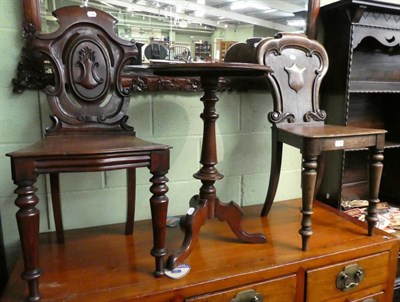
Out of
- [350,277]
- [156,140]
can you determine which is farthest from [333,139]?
[156,140]

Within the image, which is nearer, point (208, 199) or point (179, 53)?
point (208, 199)

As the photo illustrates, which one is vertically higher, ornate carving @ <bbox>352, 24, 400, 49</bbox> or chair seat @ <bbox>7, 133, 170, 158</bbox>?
ornate carving @ <bbox>352, 24, 400, 49</bbox>

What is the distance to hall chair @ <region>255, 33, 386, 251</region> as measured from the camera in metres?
1.35

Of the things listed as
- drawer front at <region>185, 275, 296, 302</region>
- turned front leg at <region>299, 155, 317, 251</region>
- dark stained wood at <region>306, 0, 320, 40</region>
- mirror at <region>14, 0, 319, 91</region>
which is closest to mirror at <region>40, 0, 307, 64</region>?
mirror at <region>14, 0, 319, 91</region>

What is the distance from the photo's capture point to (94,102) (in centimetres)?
136

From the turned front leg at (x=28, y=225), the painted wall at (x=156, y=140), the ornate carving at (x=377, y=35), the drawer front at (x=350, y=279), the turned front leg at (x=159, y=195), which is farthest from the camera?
the ornate carving at (x=377, y=35)

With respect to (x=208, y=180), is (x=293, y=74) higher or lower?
higher

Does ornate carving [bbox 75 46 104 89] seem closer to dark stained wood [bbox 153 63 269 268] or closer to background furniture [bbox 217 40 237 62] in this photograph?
dark stained wood [bbox 153 63 269 268]

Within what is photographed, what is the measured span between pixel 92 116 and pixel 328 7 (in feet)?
4.35

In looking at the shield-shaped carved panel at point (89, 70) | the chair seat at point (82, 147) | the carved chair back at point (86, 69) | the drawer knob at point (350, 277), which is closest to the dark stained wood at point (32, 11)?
the carved chair back at point (86, 69)

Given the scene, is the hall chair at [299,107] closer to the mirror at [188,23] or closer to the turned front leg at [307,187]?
the turned front leg at [307,187]

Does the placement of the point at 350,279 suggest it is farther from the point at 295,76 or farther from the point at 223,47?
the point at 223,47

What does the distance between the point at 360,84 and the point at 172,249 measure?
127 centimetres

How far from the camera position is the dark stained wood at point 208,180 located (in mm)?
1177
